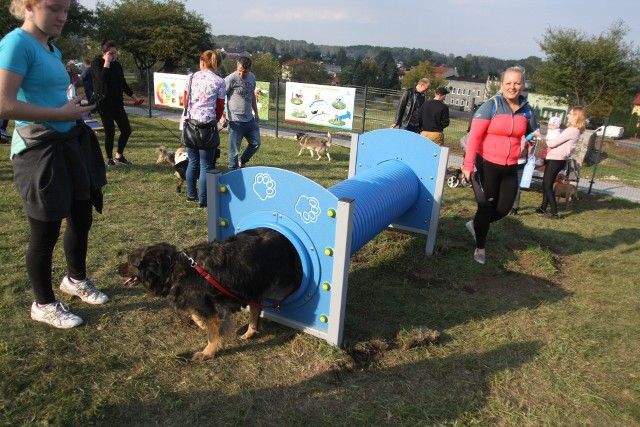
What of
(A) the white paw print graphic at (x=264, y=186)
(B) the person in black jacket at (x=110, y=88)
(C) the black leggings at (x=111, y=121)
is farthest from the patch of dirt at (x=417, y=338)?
(C) the black leggings at (x=111, y=121)

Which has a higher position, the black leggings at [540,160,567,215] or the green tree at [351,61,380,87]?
the green tree at [351,61,380,87]

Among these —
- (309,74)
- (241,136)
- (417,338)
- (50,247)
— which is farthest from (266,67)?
(417,338)

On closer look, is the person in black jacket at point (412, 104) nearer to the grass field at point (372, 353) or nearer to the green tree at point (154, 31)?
the grass field at point (372, 353)

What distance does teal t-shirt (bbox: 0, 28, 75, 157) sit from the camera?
2.38 m

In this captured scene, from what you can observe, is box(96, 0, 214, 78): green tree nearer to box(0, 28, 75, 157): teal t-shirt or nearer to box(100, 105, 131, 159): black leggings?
box(100, 105, 131, 159): black leggings

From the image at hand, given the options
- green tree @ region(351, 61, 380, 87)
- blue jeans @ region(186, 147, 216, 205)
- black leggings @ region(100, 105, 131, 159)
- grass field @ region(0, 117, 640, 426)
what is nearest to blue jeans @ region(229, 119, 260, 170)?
blue jeans @ region(186, 147, 216, 205)

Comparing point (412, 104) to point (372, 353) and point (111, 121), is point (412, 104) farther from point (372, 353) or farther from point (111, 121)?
point (372, 353)

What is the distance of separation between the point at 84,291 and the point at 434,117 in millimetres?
6343

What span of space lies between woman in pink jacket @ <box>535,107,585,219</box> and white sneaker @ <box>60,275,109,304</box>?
21.5 feet

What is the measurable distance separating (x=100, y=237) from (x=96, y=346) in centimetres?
207

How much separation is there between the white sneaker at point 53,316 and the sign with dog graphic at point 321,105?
1072cm

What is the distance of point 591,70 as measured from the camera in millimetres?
25266

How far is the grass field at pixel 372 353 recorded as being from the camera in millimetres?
2523

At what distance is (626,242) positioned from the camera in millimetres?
6059
